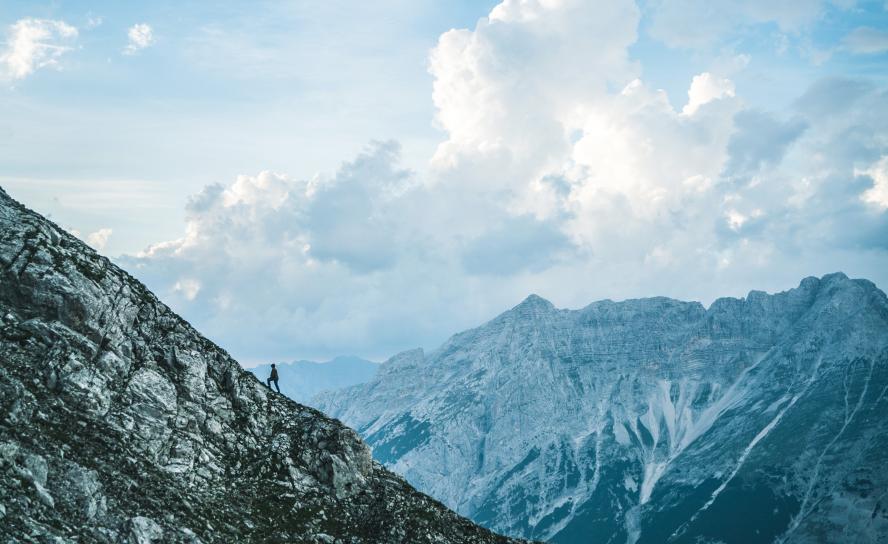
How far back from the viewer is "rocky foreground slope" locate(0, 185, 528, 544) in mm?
64688

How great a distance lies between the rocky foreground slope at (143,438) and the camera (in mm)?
64688

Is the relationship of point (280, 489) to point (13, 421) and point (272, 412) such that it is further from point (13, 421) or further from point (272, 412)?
point (13, 421)

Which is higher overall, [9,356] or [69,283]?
[69,283]

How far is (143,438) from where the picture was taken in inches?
2980

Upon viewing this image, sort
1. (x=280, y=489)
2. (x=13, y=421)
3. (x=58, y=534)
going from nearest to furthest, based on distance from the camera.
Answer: (x=58, y=534)
(x=13, y=421)
(x=280, y=489)

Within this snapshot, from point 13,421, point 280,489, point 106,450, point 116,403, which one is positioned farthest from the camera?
point 280,489

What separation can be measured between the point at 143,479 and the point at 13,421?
11.6 m

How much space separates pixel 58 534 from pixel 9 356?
1991 cm

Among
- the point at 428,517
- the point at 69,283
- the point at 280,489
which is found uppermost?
the point at 69,283

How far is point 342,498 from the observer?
86750 mm

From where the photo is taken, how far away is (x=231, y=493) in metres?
78.8

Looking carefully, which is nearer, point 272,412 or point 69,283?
point 69,283

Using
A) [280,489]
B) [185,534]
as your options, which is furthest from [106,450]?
[280,489]

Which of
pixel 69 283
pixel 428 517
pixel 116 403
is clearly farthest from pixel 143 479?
pixel 428 517
